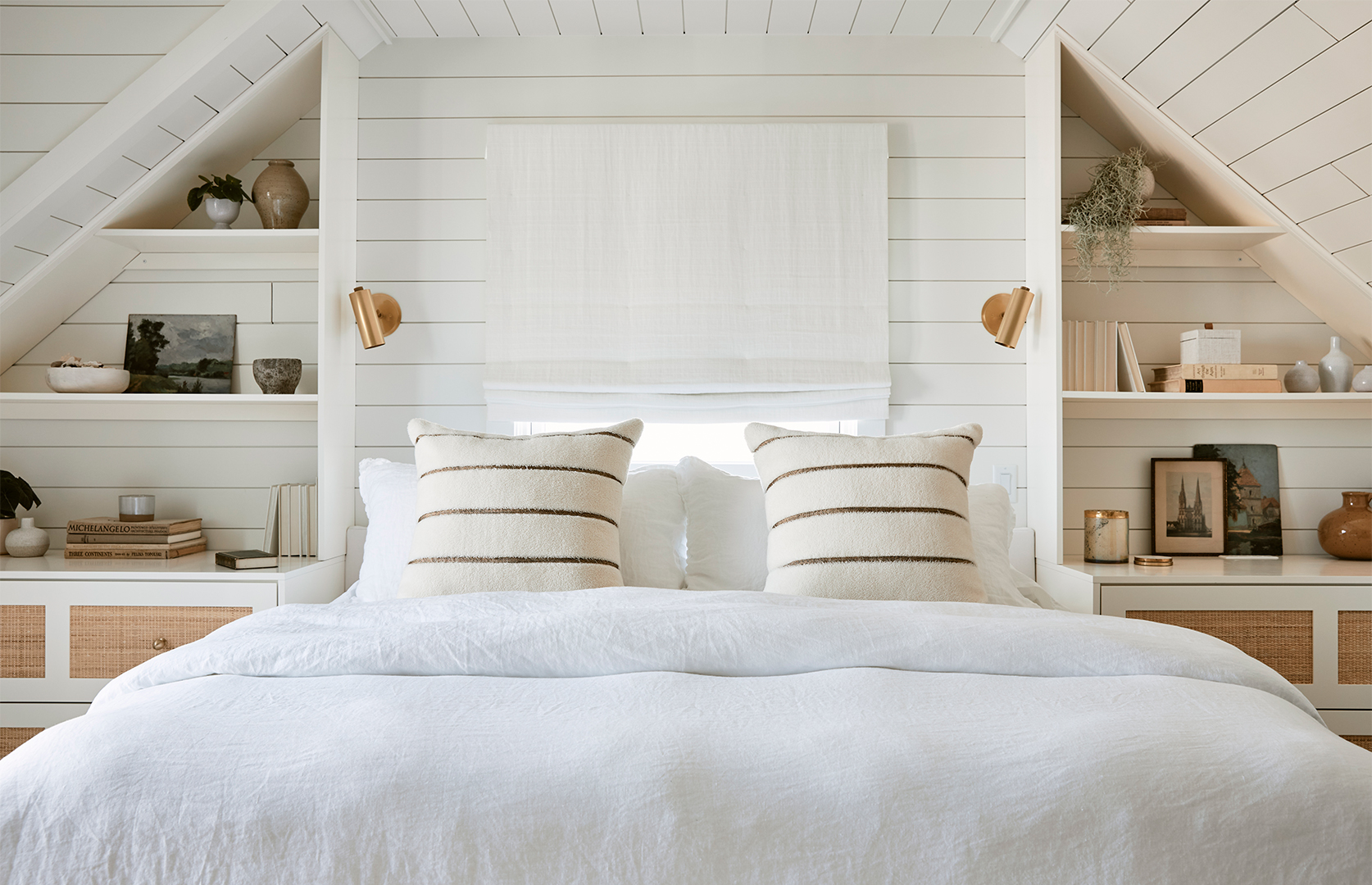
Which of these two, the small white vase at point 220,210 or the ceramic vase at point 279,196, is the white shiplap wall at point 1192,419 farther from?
the small white vase at point 220,210

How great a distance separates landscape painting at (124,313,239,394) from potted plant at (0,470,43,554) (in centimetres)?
43

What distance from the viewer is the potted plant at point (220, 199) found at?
242cm

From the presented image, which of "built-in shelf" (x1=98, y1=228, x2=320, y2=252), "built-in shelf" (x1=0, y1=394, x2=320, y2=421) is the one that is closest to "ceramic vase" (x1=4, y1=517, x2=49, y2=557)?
"built-in shelf" (x1=0, y1=394, x2=320, y2=421)

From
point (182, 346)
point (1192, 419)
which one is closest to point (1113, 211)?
point (1192, 419)

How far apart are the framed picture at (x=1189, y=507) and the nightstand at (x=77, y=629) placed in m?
2.60

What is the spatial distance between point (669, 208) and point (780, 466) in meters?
1.01

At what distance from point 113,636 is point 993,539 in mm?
2195

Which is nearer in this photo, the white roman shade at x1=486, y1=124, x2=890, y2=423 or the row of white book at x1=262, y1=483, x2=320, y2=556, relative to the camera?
the row of white book at x1=262, y1=483, x2=320, y2=556

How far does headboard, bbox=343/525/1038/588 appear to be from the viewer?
244 centimetres

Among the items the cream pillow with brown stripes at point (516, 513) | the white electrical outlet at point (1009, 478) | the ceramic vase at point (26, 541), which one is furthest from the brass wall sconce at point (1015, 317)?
the ceramic vase at point (26, 541)

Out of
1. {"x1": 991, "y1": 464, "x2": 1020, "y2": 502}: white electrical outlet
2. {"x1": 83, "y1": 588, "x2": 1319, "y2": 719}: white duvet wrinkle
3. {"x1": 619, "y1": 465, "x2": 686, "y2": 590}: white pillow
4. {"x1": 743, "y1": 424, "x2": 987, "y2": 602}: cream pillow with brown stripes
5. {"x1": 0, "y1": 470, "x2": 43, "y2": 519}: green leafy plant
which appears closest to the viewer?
{"x1": 83, "y1": 588, "x2": 1319, "y2": 719}: white duvet wrinkle

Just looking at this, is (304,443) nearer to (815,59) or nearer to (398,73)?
(398,73)

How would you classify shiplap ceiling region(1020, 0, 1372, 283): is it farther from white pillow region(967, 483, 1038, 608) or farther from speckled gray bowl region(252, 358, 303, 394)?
speckled gray bowl region(252, 358, 303, 394)

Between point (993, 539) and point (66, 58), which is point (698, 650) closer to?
point (993, 539)
